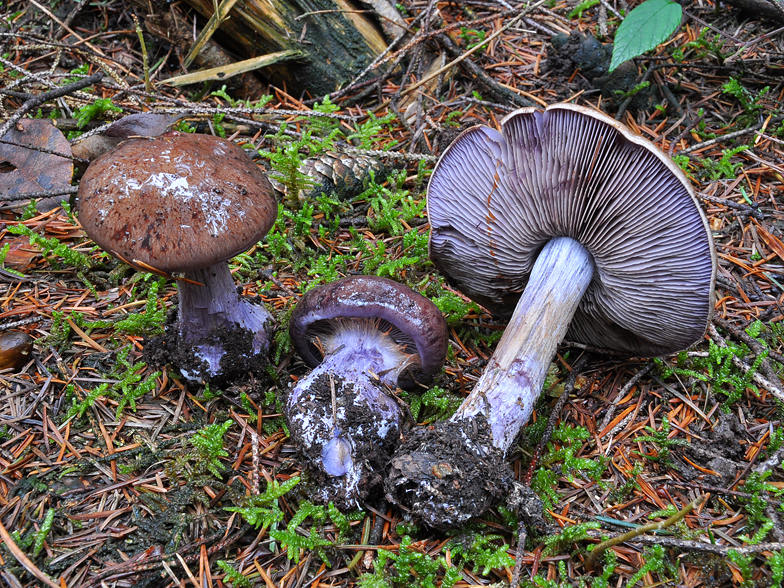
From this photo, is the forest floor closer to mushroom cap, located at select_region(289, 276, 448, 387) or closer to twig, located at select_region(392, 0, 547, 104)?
twig, located at select_region(392, 0, 547, 104)

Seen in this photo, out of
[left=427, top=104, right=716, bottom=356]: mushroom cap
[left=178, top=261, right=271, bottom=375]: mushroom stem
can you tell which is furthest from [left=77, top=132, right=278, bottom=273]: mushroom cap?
[left=427, top=104, right=716, bottom=356]: mushroom cap

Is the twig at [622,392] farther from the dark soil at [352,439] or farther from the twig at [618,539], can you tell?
the dark soil at [352,439]

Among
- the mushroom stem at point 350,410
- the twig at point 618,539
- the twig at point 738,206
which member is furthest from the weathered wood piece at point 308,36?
the twig at point 618,539

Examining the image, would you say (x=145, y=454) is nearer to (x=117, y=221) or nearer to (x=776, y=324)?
(x=117, y=221)

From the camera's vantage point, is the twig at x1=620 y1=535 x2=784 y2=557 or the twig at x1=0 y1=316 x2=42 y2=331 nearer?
the twig at x1=620 y1=535 x2=784 y2=557

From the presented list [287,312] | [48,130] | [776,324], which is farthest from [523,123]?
[48,130]

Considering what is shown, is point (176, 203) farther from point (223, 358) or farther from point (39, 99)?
point (39, 99)
